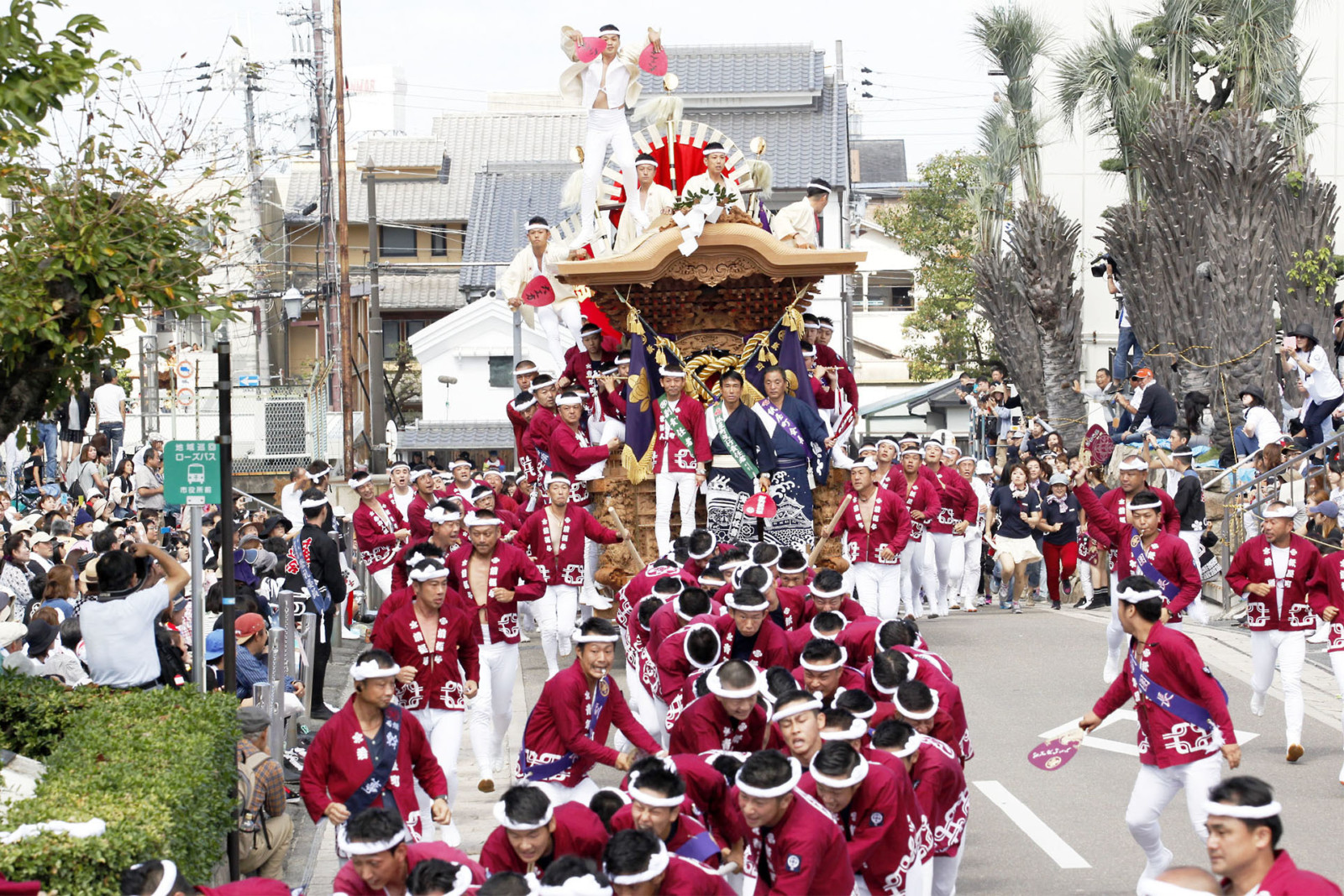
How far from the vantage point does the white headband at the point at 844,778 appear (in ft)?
22.3

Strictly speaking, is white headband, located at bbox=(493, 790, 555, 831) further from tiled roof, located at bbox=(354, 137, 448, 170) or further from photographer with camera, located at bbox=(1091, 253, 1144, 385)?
tiled roof, located at bbox=(354, 137, 448, 170)

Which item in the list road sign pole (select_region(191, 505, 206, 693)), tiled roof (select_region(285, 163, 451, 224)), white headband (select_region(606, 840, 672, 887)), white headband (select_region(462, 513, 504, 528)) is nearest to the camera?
white headband (select_region(606, 840, 672, 887))

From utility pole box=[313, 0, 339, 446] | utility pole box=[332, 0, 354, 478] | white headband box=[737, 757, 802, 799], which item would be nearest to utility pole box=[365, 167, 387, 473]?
utility pole box=[332, 0, 354, 478]

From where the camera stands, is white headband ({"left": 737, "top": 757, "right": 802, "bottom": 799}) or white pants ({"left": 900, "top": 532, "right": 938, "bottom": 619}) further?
white pants ({"left": 900, "top": 532, "right": 938, "bottom": 619})

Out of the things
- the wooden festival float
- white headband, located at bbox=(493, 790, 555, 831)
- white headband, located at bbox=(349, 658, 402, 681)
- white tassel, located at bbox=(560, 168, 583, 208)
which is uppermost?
white tassel, located at bbox=(560, 168, 583, 208)

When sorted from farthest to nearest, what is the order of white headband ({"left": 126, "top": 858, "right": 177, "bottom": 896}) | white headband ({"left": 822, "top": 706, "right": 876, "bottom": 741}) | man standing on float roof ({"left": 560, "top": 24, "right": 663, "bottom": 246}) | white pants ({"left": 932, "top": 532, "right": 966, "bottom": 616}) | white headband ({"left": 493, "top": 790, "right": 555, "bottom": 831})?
white pants ({"left": 932, "top": 532, "right": 966, "bottom": 616}), man standing on float roof ({"left": 560, "top": 24, "right": 663, "bottom": 246}), white headband ({"left": 822, "top": 706, "right": 876, "bottom": 741}), white headband ({"left": 493, "top": 790, "right": 555, "bottom": 831}), white headband ({"left": 126, "top": 858, "right": 177, "bottom": 896})

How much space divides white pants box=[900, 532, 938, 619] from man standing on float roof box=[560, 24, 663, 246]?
4.53 metres

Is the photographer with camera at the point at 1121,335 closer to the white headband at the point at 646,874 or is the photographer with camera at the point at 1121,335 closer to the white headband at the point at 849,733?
the white headband at the point at 849,733

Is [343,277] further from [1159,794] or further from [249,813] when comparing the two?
[1159,794]

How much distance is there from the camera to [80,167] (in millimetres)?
9164

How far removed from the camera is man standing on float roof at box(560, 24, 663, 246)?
58.1 feet

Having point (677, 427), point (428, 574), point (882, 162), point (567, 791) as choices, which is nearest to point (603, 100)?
point (677, 427)

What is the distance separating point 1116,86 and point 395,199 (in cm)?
2913

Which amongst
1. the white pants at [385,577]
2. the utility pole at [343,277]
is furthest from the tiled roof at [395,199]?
the white pants at [385,577]
